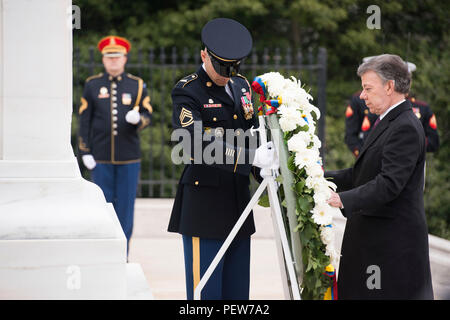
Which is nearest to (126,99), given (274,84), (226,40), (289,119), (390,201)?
(226,40)

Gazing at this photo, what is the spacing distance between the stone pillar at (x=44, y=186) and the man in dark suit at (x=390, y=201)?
3.75 ft

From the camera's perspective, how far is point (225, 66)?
3.77 m

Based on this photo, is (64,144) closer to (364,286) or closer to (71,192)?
(71,192)

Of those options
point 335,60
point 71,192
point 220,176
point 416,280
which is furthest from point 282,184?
point 335,60

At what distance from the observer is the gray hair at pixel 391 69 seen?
11.7 feet

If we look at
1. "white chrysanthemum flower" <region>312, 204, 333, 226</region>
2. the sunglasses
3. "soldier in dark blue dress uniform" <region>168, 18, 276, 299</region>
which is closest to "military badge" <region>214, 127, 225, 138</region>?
"soldier in dark blue dress uniform" <region>168, 18, 276, 299</region>

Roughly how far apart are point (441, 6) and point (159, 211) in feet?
25.0

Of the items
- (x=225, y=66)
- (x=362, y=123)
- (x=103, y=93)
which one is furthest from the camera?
(x=362, y=123)

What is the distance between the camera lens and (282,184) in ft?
12.0

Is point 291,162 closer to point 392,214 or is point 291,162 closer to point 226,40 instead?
point 392,214

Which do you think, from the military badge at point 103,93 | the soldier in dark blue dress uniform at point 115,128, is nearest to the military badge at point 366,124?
the soldier in dark blue dress uniform at point 115,128

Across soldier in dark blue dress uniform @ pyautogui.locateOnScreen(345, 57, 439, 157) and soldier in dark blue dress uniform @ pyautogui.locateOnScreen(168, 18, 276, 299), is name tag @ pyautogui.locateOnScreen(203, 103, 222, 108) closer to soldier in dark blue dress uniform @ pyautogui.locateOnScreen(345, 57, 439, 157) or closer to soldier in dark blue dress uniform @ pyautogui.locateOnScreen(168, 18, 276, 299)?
soldier in dark blue dress uniform @ pyautogui.locateOnScreen(168, 18, 276, 299)

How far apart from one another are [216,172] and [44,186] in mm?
868

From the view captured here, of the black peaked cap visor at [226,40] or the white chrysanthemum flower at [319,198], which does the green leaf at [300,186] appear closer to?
the white chrysanthemum flower at [319,198]
